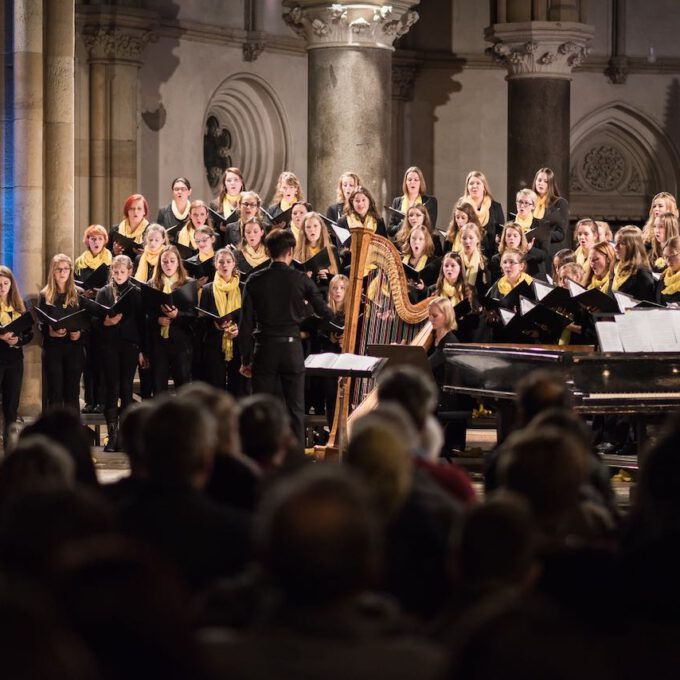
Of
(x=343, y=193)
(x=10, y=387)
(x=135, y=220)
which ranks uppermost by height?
(x=343, y=193)

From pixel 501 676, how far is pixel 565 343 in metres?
8.17

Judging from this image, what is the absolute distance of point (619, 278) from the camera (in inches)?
429

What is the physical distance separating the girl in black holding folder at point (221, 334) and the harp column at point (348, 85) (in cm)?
270

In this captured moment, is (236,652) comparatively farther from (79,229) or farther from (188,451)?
(79,229)

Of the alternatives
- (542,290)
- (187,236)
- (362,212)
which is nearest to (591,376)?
(542,290)

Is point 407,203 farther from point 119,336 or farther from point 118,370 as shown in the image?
point 118,370

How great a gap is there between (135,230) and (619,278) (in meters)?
3.55

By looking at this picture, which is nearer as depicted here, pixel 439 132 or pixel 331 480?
pixel 331 480

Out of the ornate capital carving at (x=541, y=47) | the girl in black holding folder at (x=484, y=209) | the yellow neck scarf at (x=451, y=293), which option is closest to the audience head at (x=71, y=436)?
the yellow neck scarf at (x=451, y=293)

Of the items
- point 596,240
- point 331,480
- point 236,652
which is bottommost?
point 236,652

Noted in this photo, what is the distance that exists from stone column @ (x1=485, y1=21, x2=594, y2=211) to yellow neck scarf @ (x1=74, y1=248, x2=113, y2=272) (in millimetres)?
6103

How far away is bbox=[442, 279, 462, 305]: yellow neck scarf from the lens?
1097cm

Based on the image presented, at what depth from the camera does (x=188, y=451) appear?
3.89m

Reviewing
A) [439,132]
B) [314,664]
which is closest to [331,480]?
[314,664]
